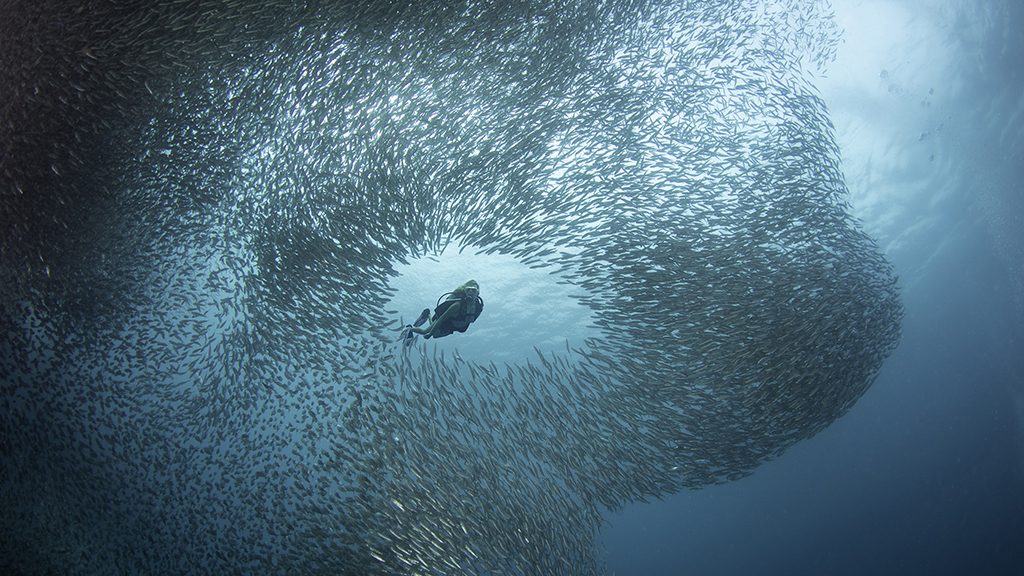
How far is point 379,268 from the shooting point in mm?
7453

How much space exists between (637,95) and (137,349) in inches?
330

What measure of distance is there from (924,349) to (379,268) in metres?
37.7

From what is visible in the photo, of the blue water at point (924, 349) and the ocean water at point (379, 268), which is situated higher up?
the blue water at point (924, 349)

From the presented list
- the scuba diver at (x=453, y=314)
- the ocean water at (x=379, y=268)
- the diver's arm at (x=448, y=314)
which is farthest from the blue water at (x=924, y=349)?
the diver's arm at (x=448, y=314)

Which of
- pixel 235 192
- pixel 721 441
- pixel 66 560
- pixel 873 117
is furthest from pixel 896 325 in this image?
pixel 66 560

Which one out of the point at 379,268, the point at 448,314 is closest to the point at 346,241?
the point at 379,268

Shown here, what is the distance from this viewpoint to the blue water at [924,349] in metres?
14.2

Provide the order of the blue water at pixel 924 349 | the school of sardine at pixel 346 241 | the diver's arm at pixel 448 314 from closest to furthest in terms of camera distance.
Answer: the school of sardine at pixel 346 241 → the diver's arm at pixel 448 314 → the blue water at pixel 924 349

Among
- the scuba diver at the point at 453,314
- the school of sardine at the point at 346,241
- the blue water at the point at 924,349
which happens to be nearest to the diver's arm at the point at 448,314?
the scuba diver at the point at 453,314

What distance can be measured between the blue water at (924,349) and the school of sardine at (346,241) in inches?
334

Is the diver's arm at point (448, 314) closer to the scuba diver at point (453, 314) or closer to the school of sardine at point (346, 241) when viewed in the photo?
the scuba diver at point (453, 314)

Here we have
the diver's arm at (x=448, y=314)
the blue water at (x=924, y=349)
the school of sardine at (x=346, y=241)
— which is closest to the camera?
the school of sardine at (x=346, y=241)

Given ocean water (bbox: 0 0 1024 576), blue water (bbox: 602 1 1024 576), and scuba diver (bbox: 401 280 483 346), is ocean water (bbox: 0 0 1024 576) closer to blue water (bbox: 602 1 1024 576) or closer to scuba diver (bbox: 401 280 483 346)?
scuba diver (bbox: 401 280 483 346)

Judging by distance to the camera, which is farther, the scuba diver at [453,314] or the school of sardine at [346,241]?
the scuba diver at [453,314]
